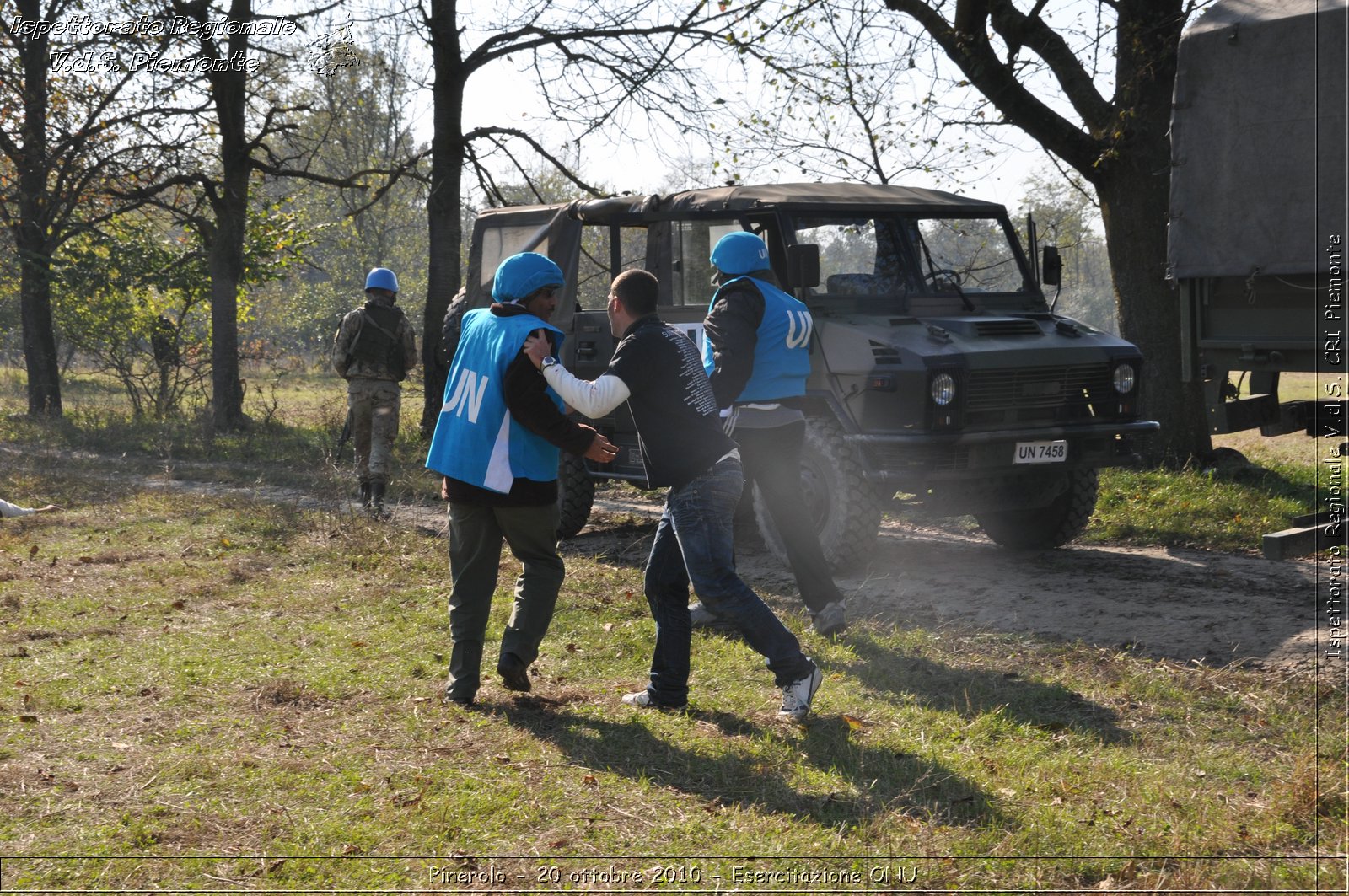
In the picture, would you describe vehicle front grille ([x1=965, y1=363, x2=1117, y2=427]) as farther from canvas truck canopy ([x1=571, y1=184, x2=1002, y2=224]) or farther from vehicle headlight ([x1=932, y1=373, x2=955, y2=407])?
canvas truck canopy ([x1=571, y1=184, x2=1002, y2=224])

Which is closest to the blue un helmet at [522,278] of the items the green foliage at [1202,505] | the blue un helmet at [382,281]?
the blue un helmet at [382,281]

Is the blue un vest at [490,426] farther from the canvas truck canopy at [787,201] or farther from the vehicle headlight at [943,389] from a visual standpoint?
the canvas truck canopy at [787,201]

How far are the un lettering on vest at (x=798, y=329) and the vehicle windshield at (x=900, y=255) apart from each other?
2116 mm

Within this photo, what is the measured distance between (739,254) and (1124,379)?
3.47m

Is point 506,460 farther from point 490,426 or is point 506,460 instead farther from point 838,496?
point 838,496

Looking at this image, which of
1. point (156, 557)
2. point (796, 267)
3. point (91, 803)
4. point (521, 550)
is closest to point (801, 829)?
point (521, 550)

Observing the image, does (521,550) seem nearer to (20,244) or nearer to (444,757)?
(444,757)

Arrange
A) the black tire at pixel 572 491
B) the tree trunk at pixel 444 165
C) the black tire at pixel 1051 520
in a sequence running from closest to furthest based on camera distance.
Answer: the black tire at pixel 1051 520
the black tire at pixel 572 491
the tree trunk at pixel 444 165

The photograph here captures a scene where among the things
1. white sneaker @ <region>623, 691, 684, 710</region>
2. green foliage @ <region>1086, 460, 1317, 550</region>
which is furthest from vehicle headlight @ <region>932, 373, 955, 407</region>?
white sneaker @ <region>623, 691, 684, 710</region>

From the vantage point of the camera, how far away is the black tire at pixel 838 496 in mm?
7719

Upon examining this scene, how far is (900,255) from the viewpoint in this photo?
863 centimetres

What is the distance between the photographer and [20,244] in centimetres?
2192

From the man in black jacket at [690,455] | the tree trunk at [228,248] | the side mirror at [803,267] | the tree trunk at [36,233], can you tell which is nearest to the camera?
the man in black jacket at [690,455]

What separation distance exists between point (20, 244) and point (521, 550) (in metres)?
20.0
